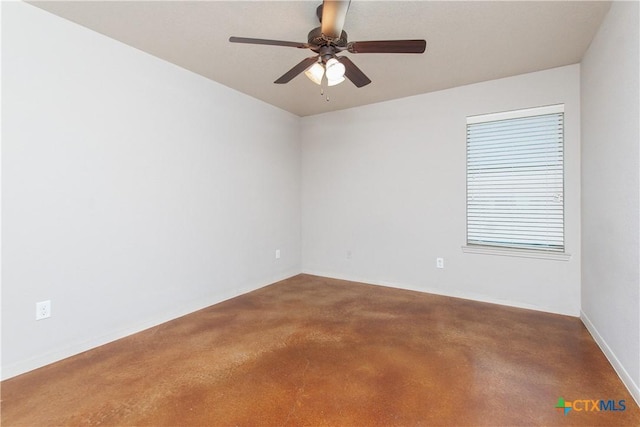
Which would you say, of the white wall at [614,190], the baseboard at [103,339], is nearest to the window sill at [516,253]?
the white wall at [614,190]

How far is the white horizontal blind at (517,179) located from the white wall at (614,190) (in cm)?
35

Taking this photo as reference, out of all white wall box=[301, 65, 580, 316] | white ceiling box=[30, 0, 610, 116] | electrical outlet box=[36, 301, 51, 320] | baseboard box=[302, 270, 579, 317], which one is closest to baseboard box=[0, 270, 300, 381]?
electrical outlet box=[36, 301, 51, 320]

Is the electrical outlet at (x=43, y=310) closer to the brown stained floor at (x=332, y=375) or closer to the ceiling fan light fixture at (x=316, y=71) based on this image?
the brown stained floor at (x=332, y=375)

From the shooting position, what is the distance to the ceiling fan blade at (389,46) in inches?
75.8

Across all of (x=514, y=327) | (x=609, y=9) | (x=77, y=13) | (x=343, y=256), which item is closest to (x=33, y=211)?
(x=77, y=13)

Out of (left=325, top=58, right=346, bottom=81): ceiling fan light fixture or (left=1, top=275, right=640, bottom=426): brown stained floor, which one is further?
(left=325, top=58, right=346, bottom=81): ceiling fan light fixture

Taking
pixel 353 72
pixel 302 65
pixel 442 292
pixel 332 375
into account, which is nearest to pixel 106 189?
pixel 302 65

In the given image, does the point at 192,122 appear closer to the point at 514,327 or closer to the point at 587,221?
the point at 514,327

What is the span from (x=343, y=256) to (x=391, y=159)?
1551 mm

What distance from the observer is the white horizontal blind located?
10.4 feet

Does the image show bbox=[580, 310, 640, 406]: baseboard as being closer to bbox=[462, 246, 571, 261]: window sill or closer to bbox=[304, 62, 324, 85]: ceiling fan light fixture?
bbox=[462, 246, 571, 261]: window sill

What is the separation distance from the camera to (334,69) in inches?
81.7

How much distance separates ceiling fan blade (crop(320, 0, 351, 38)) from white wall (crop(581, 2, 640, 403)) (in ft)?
5.39

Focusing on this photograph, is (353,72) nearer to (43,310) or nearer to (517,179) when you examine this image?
(517,179)
